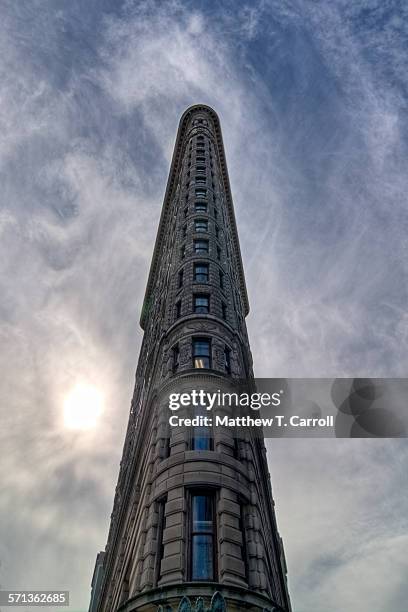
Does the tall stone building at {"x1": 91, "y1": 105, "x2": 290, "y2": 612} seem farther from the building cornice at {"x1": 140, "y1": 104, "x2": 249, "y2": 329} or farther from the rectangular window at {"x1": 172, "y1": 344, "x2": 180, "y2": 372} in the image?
the building cornice at {"x1": 140, "y1": 104, "x2": 249, "y2": 329}

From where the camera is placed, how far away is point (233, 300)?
36.5m

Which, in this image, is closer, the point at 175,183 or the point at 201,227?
the point at 201,227

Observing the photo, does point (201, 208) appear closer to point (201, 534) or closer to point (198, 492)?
point (198, 492)

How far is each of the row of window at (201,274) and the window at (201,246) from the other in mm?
2118

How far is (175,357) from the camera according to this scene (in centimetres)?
2994

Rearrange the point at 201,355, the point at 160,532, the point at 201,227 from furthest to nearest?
the point at 201,227 → the point at 201,355 → the point at 160,532

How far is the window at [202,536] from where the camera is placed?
17906 millimetres

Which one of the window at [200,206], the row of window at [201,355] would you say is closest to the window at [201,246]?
the window at [200,206]

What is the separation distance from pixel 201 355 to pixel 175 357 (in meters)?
2.03

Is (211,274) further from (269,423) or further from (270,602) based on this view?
(270,602)

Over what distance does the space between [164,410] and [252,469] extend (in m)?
6.11

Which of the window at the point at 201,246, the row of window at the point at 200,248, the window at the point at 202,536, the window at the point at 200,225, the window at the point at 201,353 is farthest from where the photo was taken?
the window at the point at 200,225

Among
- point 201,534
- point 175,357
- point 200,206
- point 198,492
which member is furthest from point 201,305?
point 201,534

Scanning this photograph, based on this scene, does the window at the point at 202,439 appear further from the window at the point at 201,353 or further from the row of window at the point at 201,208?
the row of window at the point at 201,208
